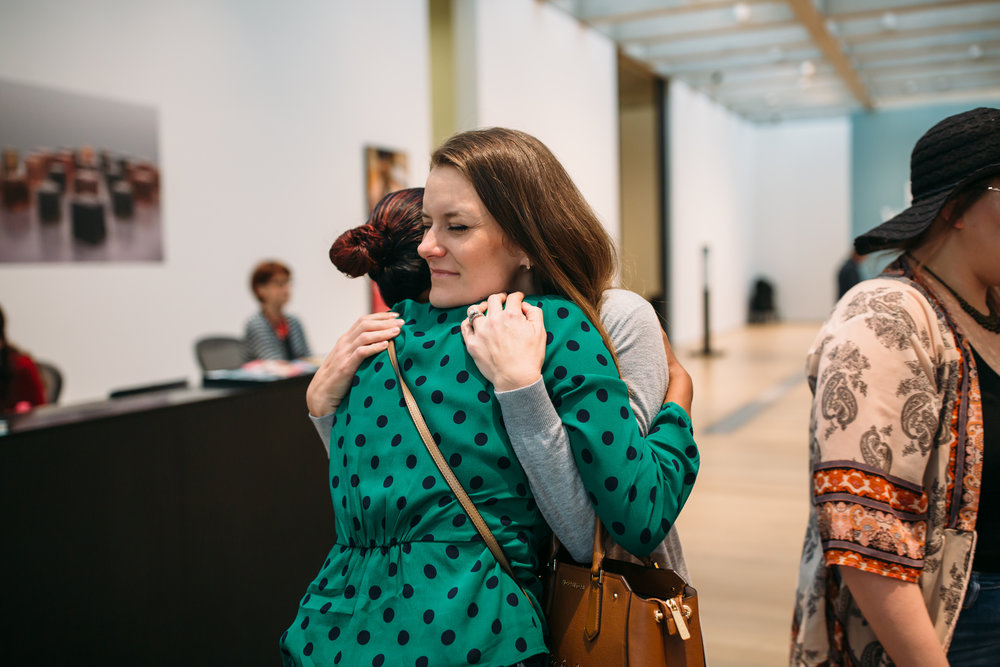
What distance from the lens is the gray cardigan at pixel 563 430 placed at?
1.15 meters

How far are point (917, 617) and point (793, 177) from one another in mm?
21581

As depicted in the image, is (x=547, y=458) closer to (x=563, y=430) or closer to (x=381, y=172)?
(x=563, y=430)

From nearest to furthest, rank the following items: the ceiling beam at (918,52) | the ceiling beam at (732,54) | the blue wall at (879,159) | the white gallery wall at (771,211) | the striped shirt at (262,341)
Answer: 1. the striped shirt at (262,341)
2. the ceiling beam at (732,54)
3. the ceiling beam at (918,52)
4. the white gallery wall at (771,211)
5. the blue wall at (879,159)

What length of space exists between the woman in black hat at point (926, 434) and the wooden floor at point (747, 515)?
7.22 ft

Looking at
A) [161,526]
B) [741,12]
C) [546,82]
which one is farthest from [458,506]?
[741,12]

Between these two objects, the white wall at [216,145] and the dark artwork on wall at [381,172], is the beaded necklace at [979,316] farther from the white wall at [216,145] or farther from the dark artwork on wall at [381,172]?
the dark artwork on wall at [381,172]

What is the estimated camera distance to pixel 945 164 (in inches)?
54.7

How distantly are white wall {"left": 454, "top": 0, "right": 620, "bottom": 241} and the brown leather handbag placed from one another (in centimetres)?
686

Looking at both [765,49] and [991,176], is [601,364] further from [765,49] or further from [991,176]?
[765,49]

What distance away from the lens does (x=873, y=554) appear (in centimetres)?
129

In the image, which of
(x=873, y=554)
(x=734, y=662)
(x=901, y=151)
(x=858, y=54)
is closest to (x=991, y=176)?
(x=873, y=554)

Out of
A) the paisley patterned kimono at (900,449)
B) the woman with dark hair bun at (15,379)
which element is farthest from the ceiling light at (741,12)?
the paisley patterned kimono at (900,449)

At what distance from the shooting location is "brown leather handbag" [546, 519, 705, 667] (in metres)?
1.13

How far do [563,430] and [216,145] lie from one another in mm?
5827
